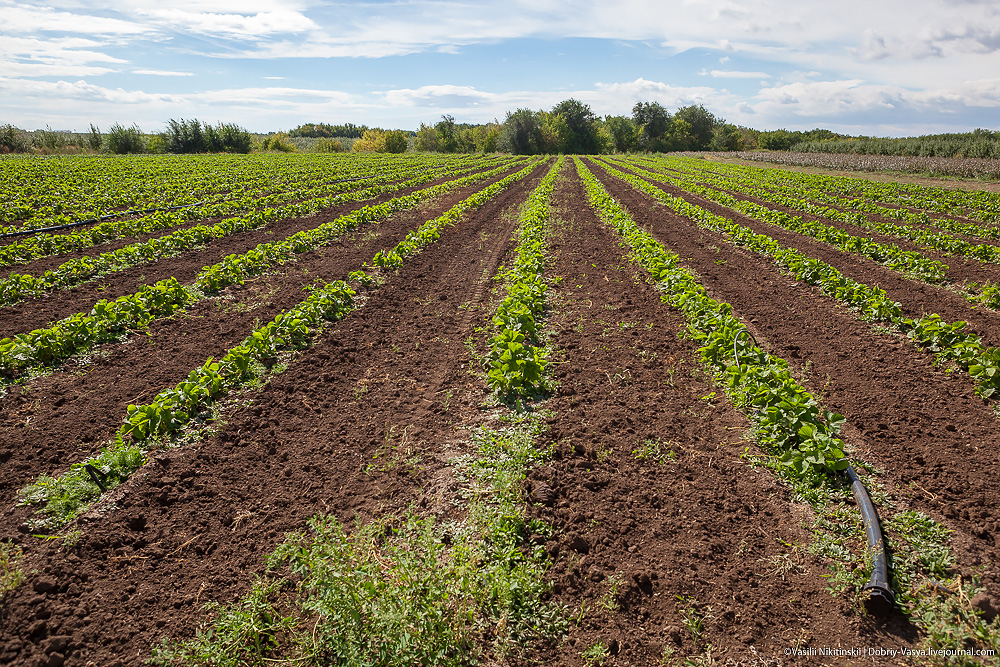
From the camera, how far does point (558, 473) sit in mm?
4773

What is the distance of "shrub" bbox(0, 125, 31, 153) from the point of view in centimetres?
5250

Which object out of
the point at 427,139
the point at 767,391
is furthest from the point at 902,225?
the point at 427,139

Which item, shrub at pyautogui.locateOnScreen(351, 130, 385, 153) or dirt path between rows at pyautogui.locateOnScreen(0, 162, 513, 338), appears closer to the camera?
dirt path between rows at pyautogui.locateOnScreen(0, 162, 513, 338)

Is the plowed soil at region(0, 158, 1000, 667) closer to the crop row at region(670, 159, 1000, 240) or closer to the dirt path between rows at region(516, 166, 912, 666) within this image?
the dirt path between rows at region(516, 166, 912, 666)

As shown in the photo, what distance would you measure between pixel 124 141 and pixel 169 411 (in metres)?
74.5

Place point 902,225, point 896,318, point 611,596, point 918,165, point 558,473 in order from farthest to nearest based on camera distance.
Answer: point 918,165
point 902,225
point 896,318
point 558,473
point 611,596

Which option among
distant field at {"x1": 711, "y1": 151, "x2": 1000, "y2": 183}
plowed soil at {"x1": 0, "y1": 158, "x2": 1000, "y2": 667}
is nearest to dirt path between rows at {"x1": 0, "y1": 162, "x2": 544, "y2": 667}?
plowed soil at {"x1": 0, "y1": 158, "x2": 1000, "y2": 667}

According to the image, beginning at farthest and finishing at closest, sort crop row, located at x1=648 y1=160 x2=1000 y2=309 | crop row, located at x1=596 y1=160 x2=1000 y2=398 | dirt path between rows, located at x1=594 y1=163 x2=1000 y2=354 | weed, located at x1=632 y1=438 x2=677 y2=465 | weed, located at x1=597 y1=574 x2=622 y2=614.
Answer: crop row, located at x1=648 y1=160 x2=1000 y2=309 → dirt path between rows, located at x1=594 y1=163 x2=1000 y2=354 → crop row, located at x1=596 y1=160 x2=1000 y2=398 → weed, located at x1=632 y1=438 x2=677 y2=465 → weed, located at x1=597 y1=574 x2=622 y2=614

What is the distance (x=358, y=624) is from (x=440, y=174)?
3807cm

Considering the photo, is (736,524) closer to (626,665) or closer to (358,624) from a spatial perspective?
(626,665)

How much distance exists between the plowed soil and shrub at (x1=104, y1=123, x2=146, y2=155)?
70132mm

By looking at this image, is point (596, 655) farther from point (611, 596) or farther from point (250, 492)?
point (250, 492)

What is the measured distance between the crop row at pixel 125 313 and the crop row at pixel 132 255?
2.12 m

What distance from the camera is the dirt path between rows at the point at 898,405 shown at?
14.0 feet
